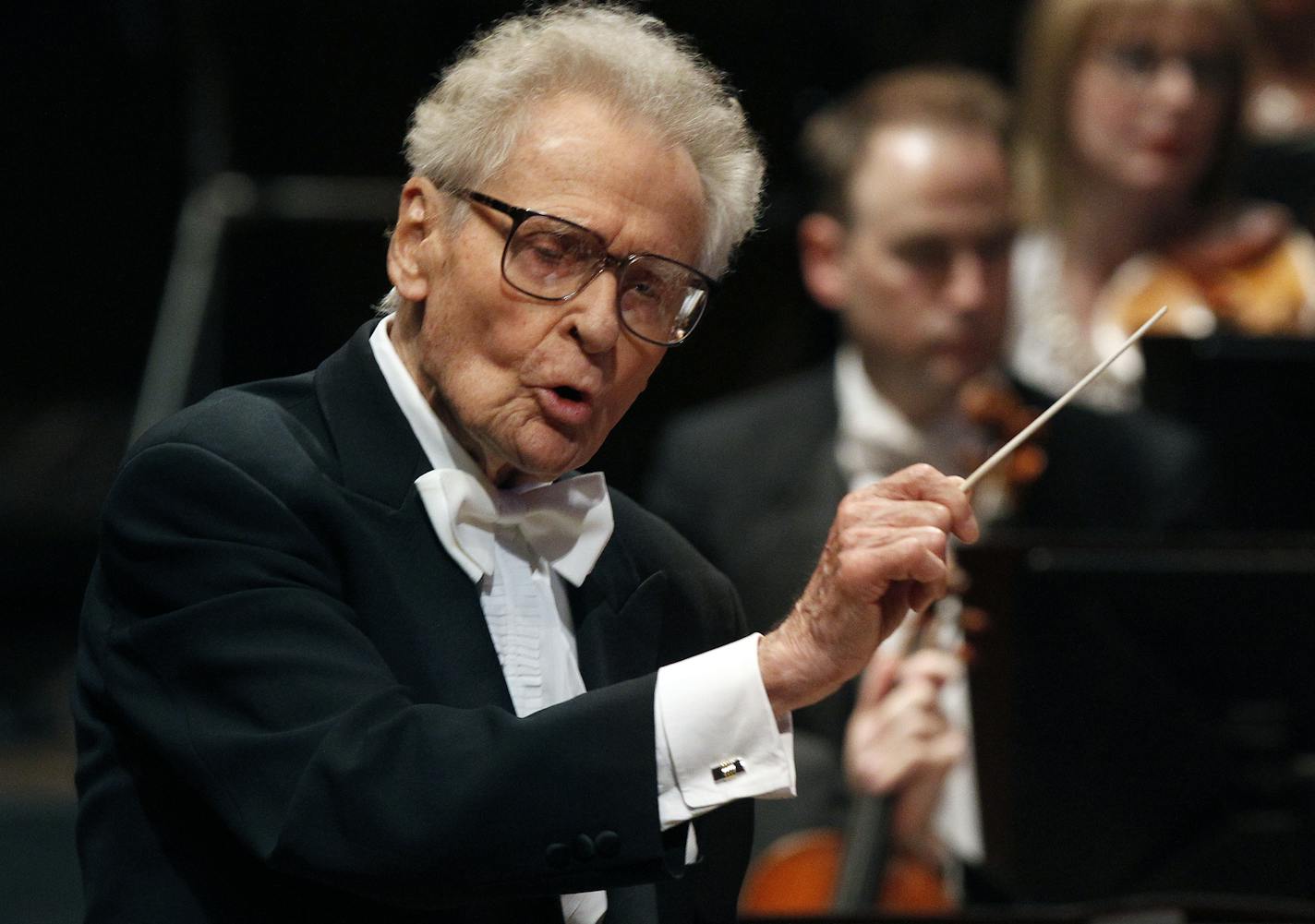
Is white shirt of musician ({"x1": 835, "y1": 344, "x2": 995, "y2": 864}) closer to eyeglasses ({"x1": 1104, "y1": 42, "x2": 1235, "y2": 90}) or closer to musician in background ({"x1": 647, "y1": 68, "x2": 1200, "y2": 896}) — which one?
musician in background ({"x1": 647, "y1": 68, "x2": 1200, "y2": 896})

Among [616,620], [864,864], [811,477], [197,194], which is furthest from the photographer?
[197,194]

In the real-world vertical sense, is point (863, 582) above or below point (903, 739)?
above

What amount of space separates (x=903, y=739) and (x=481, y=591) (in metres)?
1.21

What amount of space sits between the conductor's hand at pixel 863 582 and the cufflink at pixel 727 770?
52 millimetres

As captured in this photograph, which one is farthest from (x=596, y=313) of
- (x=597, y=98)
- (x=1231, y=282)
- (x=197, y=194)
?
(x=197, y=194)

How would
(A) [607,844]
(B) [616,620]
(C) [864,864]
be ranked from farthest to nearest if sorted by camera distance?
(C) [864,864] → (B) [616,620] → (A) [607,844]

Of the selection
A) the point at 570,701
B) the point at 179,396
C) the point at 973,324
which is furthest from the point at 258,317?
the point at 570,701

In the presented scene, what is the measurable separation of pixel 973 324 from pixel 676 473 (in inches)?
22.4

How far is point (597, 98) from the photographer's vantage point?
1.33m

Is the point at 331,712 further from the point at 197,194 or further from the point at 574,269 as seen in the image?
the point at 197,194

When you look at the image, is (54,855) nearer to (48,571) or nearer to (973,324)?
(48,571)

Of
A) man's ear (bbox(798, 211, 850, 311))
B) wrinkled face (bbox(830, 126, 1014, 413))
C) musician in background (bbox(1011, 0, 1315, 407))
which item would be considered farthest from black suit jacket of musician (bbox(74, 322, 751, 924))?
musician in background (bbox(1011, 0, 1315, 407))

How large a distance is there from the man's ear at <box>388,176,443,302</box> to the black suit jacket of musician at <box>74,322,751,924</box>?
0.22ft

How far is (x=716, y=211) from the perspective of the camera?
141cm
